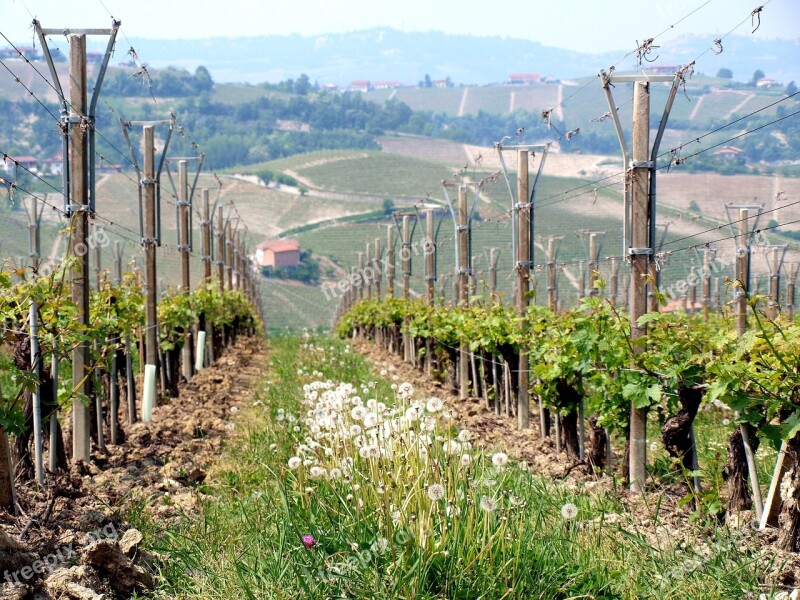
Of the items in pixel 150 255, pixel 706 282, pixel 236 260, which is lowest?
pixel 706 282

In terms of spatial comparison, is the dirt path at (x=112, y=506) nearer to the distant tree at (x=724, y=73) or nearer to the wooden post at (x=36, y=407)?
the wooden post at (x=36, y=407)

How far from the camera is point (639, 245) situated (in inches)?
306

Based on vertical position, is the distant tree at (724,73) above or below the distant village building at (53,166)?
above

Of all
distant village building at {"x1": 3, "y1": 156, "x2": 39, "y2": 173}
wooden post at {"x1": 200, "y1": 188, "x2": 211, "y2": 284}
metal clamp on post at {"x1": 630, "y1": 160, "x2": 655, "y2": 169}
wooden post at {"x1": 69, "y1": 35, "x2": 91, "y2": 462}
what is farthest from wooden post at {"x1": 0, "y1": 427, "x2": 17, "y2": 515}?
wooden post at {"x1": 200, "y1": 188, "x2": 211, "y2": 284}

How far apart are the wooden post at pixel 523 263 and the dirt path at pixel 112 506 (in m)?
3.11

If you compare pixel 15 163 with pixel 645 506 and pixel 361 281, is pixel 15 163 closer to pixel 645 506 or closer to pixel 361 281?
pixel 645 506

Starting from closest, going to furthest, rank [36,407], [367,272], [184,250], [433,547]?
[433,547] → [36,407] → [184,250] → [367,272]

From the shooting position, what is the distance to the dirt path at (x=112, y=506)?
5.00 metres

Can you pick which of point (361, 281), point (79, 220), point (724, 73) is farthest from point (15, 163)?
point (724, 73)

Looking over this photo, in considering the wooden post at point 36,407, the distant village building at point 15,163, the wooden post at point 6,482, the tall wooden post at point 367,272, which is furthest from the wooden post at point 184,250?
the tall wooden post at point 367,272

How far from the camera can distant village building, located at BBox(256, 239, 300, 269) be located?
8031 cm

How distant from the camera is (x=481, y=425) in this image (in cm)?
1123

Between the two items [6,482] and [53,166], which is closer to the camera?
[6,482]

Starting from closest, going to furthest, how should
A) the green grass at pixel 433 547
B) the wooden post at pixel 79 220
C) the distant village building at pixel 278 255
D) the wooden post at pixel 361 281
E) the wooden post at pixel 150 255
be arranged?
1. the green grass at pixel 433 547
2. the wooden post at pixel 79 220
3. the wooden post at pixel 150 255
4. the wooden post at pixel 361 281
5. the distant village building at pixel 278 255
